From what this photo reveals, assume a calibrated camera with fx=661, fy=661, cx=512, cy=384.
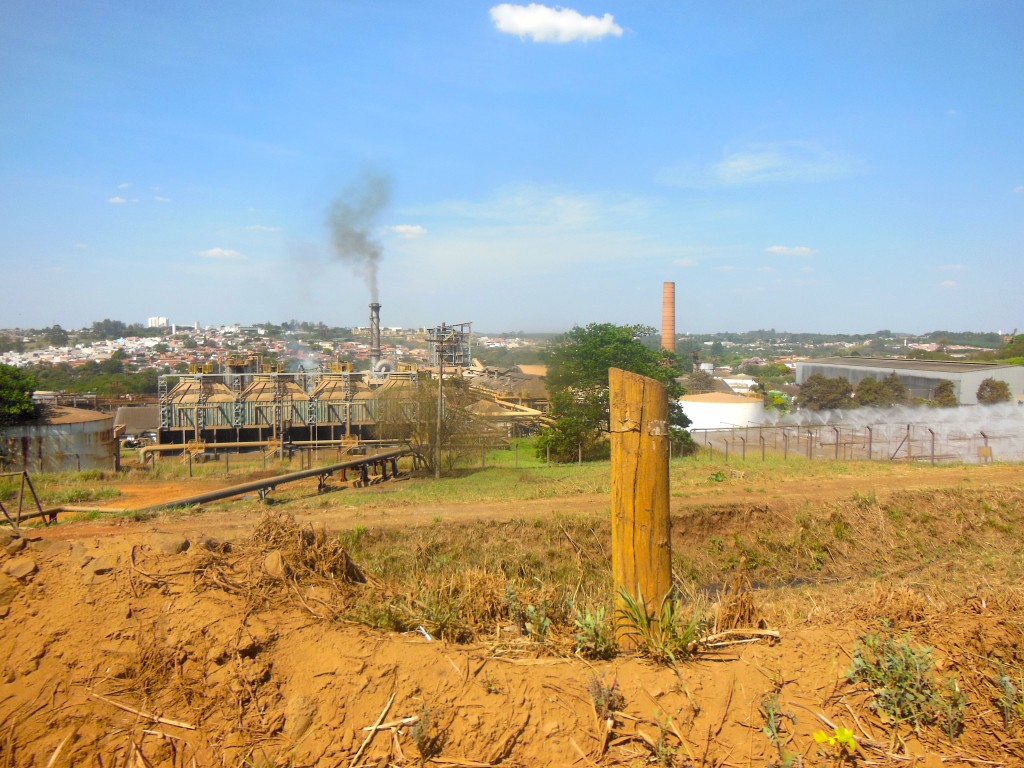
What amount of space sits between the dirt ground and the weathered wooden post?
1.56 ft

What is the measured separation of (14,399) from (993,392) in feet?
167

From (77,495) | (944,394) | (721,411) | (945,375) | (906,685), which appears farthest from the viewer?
(945,375)

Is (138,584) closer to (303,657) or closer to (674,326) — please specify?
(303,657)

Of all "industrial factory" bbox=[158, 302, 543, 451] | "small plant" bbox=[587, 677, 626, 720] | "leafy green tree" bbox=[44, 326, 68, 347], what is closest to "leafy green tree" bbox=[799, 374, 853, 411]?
"industrial factory" bbox=[158, 302, 543, 451]

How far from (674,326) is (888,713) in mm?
55390

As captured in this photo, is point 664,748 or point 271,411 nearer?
point 664,748

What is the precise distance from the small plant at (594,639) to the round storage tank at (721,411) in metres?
37.6

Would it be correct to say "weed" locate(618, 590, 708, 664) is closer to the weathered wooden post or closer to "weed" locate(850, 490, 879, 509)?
the weathered wooden post

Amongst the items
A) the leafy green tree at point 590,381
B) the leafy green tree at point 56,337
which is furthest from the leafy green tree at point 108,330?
the leafy green tree at point 590,381

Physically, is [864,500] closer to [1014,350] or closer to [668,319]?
[668,319]

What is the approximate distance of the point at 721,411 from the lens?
41.8 metres

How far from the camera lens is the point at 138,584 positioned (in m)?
4.31

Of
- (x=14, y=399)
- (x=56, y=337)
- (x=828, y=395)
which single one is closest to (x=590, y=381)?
(x=828, y=395)

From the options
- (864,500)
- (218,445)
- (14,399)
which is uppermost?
(14,399)
